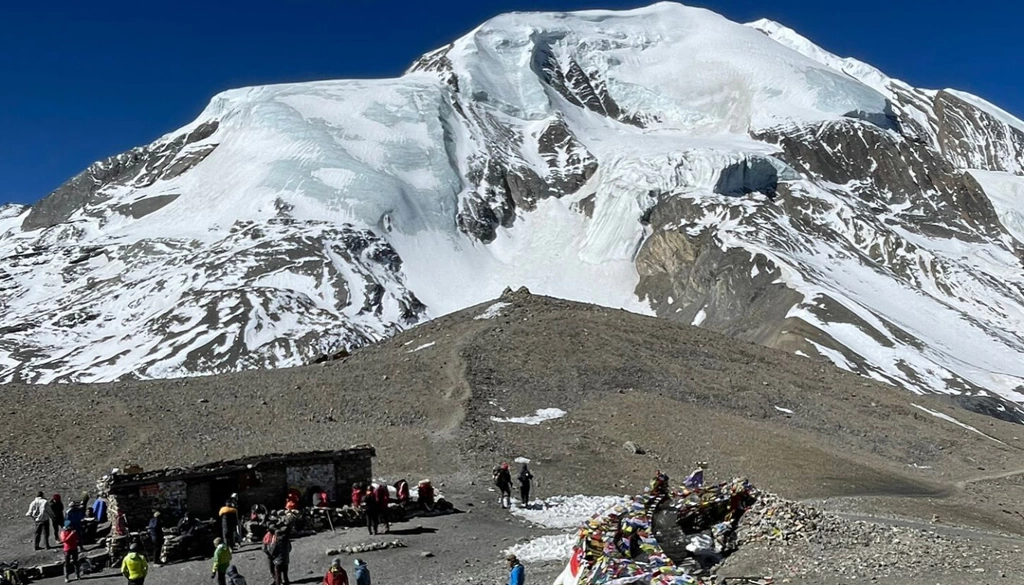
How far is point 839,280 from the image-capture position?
5192 inches

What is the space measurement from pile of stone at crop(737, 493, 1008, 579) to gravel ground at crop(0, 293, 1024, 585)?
8565 mm

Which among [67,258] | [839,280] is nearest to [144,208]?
[67,258]

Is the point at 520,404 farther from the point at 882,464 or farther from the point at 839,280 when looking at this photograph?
the point at 839,280

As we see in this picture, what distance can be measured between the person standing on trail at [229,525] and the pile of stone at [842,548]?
1413 cm

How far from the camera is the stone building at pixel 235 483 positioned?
2770 centimetres

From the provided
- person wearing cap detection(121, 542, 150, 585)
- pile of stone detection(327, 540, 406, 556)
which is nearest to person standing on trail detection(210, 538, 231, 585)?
person wearing cap detection(121, 542, 150, 585)

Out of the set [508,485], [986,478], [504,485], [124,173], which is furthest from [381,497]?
[124,173]

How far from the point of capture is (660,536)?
19922 mm

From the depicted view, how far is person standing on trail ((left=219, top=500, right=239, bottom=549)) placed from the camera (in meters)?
26.8

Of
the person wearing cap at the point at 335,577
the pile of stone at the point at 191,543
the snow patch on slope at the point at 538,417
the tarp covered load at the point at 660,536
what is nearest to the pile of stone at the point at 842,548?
the tarp covered load at the point at 660,536

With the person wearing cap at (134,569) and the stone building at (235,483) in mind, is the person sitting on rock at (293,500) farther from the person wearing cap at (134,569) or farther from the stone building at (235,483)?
the person wearing cap at (134,569)

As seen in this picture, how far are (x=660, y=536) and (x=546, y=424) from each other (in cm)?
2524

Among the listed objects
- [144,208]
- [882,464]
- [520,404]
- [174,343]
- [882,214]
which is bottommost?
[882,464]

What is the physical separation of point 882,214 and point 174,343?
4933 inches
